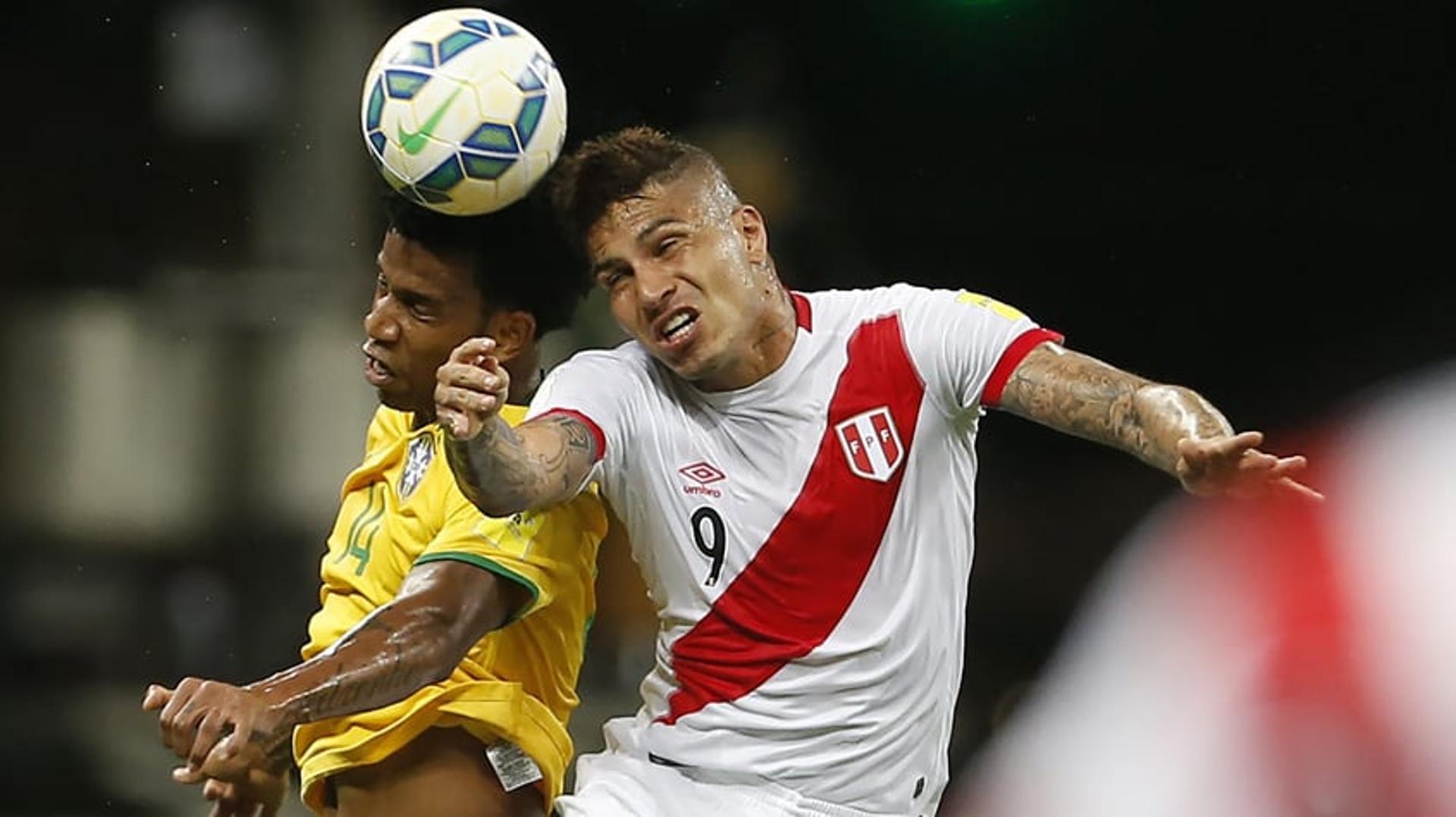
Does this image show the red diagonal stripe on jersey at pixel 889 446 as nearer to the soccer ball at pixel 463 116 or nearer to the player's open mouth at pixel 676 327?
the player's open mouth at pixel 676 327

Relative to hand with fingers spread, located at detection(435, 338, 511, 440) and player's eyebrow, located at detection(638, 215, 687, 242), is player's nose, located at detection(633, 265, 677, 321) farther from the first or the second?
hand with fingers spread, located at detection(435, 338, 511, 440)

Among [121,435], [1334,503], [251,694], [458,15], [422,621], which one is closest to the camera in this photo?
[251,694]

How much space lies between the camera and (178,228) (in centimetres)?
619

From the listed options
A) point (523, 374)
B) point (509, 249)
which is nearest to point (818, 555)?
point (523, 374)

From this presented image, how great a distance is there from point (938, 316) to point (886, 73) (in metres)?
3.01

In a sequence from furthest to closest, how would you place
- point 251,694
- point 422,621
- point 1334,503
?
point 1334,503
point 422,621
point 251,694

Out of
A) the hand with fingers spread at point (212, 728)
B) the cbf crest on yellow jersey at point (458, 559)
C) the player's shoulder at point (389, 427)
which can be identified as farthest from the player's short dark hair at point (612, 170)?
the hand with fingers spread at point (212, 728)

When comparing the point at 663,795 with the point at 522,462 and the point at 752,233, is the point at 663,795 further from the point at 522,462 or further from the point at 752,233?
the point at 752,233

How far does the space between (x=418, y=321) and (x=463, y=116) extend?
37 centimetres

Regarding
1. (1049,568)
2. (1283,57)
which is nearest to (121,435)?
(1049,568)

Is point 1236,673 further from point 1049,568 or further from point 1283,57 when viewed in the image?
point 1283,57

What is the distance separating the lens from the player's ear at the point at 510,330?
352cm

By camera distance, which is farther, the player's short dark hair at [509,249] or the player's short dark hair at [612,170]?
the player's short dark hair at [509,249]

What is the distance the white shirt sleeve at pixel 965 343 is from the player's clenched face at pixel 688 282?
0.74 ft
